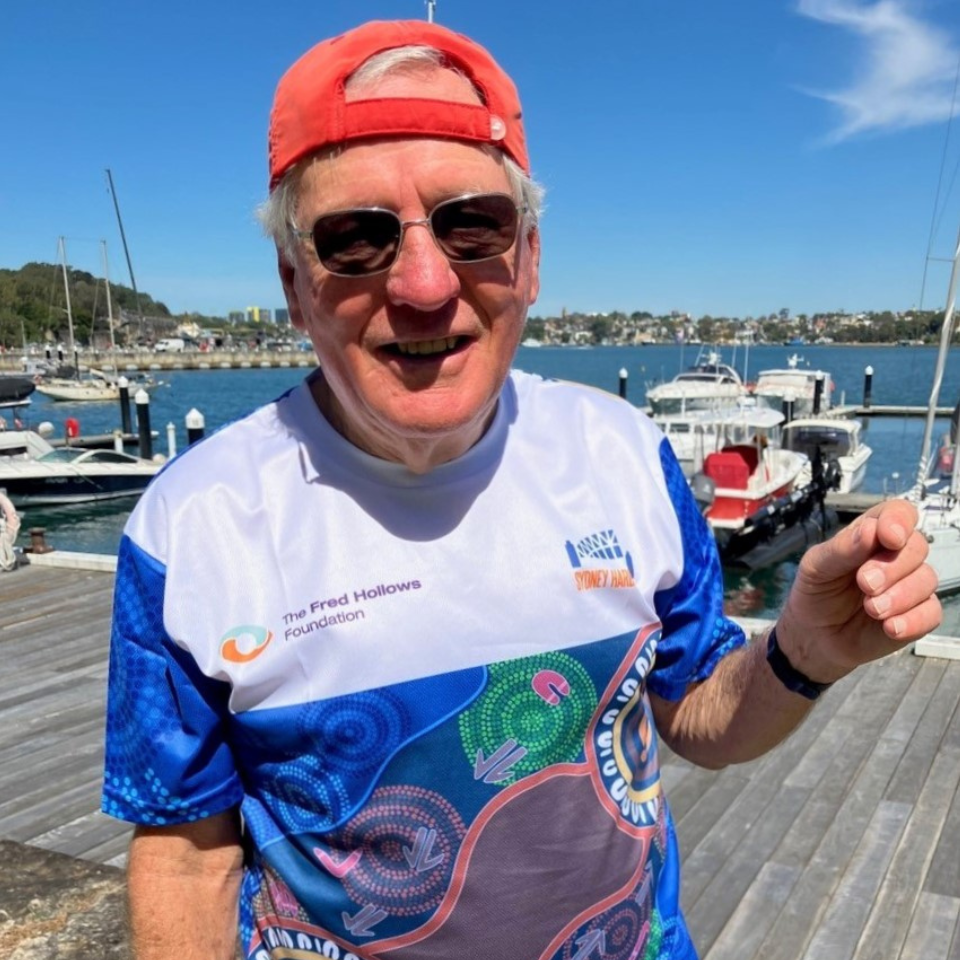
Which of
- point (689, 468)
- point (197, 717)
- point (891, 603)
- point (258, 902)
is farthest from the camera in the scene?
point (689, 468)

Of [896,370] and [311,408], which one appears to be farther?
[896,370]

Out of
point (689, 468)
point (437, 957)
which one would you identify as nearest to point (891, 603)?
point (437, 957)

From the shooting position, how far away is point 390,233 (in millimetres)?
1233

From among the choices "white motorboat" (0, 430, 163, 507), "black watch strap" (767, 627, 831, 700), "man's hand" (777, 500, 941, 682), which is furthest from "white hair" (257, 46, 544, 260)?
"white motorboat" (0, 430, 163, 507)

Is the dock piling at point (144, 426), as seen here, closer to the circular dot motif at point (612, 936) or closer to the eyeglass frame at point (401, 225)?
the eyeglass frame at point (401, 225)

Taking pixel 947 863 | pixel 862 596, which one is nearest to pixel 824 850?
pixel 947 863

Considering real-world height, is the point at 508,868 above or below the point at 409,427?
below

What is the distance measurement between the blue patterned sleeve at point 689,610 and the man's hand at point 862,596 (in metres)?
0.15

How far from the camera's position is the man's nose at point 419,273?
1212 millimetres

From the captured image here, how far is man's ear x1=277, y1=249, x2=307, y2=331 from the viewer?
4.50 feet

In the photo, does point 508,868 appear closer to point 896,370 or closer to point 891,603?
point 891,603

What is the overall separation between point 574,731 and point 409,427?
53 centimetres

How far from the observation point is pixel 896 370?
308 ft

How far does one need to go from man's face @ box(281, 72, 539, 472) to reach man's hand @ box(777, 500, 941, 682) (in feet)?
1.77
